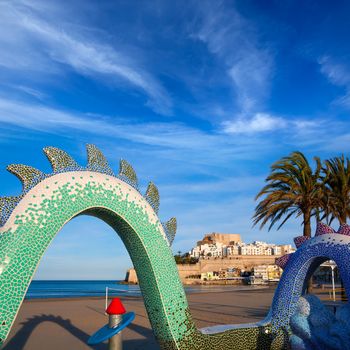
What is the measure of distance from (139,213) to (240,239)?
154647 mm

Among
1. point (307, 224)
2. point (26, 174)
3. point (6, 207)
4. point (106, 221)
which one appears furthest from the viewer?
point (307, 224)

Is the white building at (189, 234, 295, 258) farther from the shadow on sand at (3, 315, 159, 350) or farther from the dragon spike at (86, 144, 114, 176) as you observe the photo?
the dragon spike at (86, 144, 114, 176)

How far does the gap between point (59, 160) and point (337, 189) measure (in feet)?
58.2

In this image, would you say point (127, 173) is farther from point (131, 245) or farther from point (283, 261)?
point (283, 261)

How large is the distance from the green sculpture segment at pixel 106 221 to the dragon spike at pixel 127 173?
0.5 inches

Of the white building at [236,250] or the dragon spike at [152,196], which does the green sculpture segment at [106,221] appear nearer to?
the dragon spike at [152,196]

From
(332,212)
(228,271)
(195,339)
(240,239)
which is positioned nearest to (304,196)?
(332,212)

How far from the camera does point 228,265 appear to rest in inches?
3962

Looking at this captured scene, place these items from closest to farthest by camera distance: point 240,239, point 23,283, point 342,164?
1. point 23,283
2. point 342,164
3. point 240,239

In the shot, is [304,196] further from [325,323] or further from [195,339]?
[195,339]

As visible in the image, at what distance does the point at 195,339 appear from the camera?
233 inches

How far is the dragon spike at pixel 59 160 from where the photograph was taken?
5.00 meters

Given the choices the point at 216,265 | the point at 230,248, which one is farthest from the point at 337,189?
the point at 230,248

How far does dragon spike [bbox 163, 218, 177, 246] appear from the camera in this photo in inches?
239
